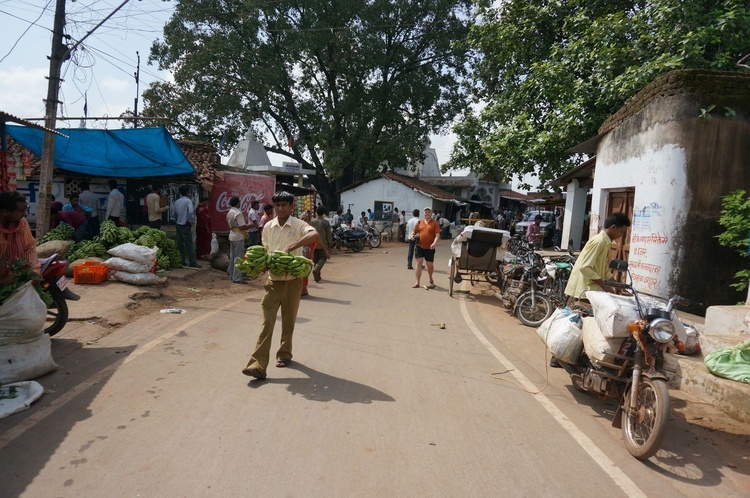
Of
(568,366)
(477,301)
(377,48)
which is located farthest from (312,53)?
(568,366)

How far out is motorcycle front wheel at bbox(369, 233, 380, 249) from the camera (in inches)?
1000

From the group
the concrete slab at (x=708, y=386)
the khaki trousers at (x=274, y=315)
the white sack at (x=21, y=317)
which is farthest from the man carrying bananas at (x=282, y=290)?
the concrete slab at (x=708, y=386)

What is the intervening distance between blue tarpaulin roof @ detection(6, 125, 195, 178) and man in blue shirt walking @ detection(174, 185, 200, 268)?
1385mm

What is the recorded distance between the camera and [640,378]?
4.07 metres

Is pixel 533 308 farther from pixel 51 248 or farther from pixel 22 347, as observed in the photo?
pixel 51 248

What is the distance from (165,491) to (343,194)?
33.8 metres

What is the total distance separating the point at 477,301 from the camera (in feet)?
35.7

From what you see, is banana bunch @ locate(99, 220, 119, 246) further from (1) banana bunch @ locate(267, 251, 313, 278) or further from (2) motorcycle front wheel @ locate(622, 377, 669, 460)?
(2) motorcycle front wheel @ locate(622, 377, 669, 460)

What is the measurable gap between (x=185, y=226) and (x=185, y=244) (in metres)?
0.53

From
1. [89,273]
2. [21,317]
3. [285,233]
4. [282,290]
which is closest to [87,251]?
[89,273]

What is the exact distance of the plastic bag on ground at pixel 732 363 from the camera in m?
5.12

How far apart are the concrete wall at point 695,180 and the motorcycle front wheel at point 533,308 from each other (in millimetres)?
2031

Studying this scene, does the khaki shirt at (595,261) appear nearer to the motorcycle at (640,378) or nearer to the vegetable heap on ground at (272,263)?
the motorcycle at (640,378)

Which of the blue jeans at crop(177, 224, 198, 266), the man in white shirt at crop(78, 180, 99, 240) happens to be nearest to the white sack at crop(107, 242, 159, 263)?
the blue jeans at crop(177, 224, 198, 266)
